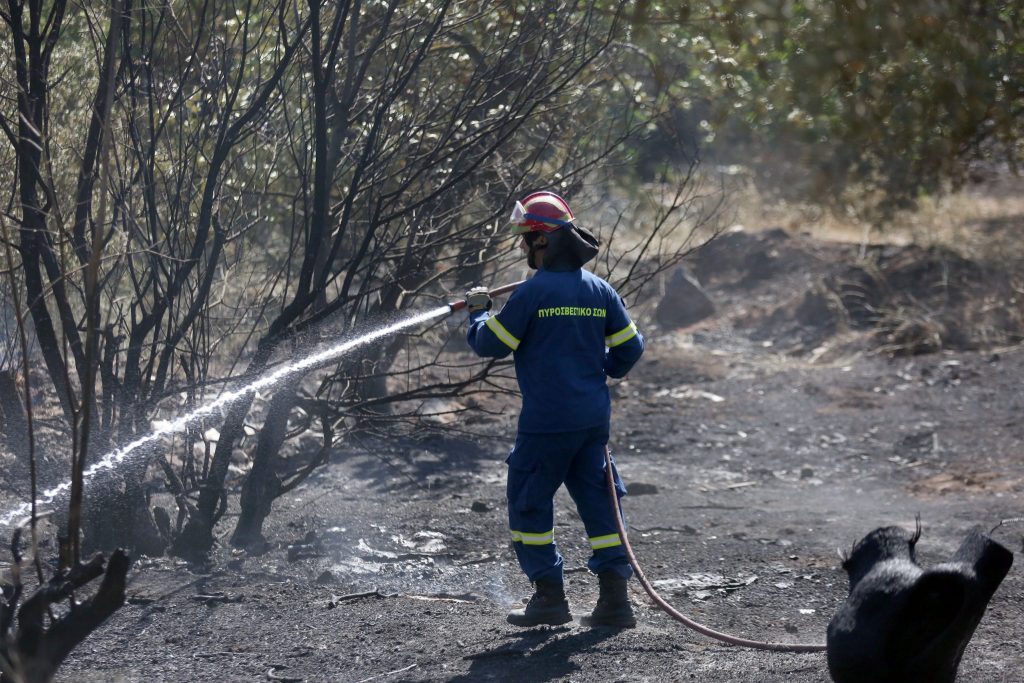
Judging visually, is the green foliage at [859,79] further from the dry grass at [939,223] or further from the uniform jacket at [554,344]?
the uniform jacket at [554,344]

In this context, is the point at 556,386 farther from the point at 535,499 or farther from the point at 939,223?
the point at 939,223

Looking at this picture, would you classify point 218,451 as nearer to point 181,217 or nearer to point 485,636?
point 181,217

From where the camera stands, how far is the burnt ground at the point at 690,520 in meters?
4.46

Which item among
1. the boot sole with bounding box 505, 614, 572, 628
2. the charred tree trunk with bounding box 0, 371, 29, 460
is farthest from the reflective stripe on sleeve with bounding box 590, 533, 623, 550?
the charred tree trunk with bounding box 0, 371, 29, 460

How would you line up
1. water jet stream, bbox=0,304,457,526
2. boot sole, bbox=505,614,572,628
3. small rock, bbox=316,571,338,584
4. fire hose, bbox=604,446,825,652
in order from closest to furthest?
fire hose, bbox=604,446,825,652, boot sole, bbox=505,614,572,628, water jet stream, bbox=0,304,457,526, small rock, bbox=316,571,338,584

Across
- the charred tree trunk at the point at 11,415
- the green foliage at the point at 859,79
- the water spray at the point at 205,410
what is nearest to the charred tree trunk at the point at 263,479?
the water spray at the point at 205,410

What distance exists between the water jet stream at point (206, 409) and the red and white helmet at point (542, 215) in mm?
836

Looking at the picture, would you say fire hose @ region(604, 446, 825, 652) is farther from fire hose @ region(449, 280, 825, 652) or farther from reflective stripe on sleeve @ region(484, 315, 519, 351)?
reflective stripe on sleeve @ region(484, 315, 519, 351)

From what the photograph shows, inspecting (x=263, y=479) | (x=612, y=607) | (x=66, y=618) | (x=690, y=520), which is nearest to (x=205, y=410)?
(x=263, y=479)

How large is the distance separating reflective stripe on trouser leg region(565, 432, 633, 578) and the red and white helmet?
90cm

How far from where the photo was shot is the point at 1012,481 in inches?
314

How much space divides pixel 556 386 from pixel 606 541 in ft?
2.42

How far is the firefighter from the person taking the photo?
4.75 m

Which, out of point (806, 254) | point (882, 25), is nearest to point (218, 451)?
point (882, 25)
